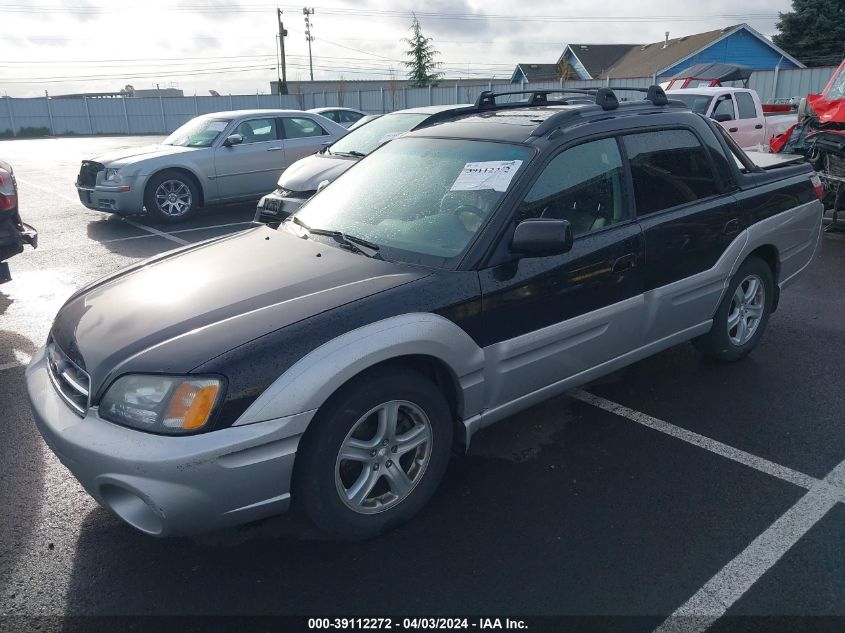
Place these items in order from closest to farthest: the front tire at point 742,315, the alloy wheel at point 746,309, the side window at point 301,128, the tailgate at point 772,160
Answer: the front tire at point 742,315, the alloy wheel at point 746,309, the tailgate at point 772,160, the side window at point 301,128

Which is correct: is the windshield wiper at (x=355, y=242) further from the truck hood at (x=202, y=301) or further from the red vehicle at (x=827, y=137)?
the red vehicle at (x=827, y=137)

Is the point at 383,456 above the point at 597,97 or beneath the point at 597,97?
beneath

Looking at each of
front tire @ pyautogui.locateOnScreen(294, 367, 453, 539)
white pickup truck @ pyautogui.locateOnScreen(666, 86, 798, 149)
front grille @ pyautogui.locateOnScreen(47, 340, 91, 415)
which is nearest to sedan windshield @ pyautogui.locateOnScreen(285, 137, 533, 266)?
front tire @ pyautogui.locateOnScreen(294, 367, 453, 539)

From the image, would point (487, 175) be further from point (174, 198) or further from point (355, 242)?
point (174, 198)

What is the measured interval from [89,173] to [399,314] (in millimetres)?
9309

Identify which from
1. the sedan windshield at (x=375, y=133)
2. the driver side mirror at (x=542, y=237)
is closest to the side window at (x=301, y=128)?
the sedan windshield at (x=375, y=133)

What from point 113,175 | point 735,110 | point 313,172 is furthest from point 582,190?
point 735,110

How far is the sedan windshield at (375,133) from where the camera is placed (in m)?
9.50

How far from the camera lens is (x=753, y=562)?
289 cm

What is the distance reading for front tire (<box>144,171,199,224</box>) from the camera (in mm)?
10430

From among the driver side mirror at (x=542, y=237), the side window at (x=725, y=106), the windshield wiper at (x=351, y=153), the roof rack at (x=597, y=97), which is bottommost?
the windshield wiper at (x=351, y=153)

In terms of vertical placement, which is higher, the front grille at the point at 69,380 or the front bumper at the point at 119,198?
the front grille at the point at 69,380

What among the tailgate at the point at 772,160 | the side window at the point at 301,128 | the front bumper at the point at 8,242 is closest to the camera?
the tailgate at the point at 772,160

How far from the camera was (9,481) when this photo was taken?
Answer: 3.60 meters
